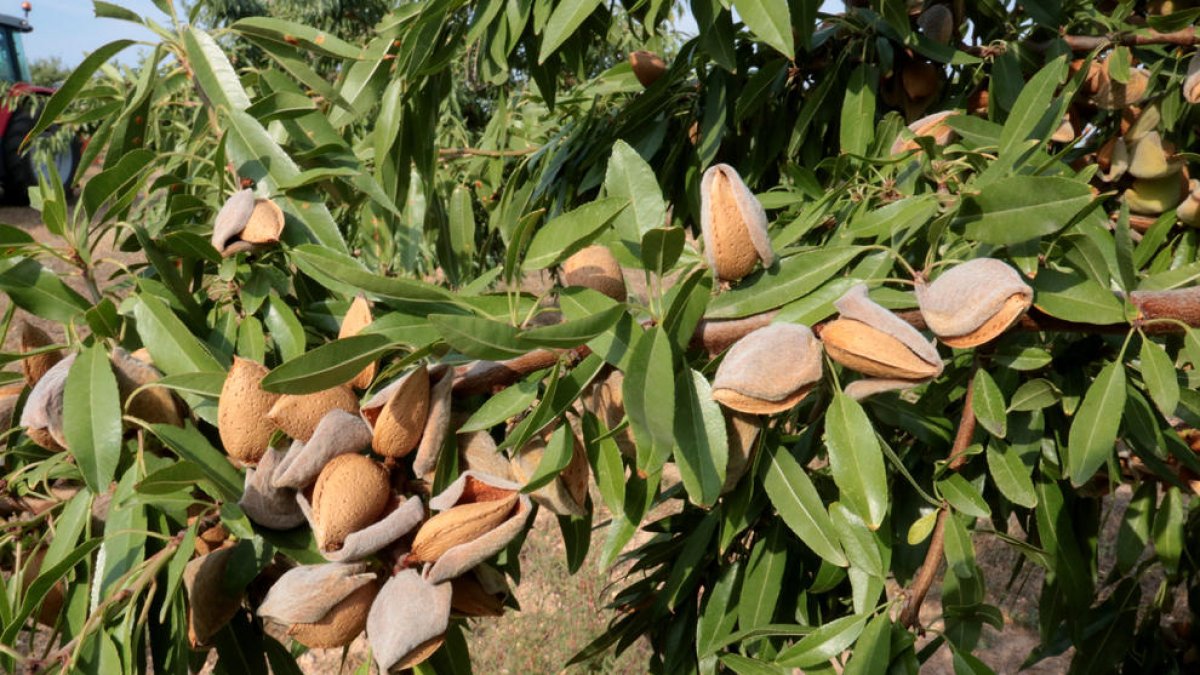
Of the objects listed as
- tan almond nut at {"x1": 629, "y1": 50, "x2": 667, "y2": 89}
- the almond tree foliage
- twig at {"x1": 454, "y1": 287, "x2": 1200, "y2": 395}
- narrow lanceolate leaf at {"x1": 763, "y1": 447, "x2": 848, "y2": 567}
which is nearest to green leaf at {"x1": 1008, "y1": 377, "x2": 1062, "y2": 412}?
the almond tree foliage

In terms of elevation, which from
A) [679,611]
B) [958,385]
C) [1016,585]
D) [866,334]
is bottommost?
[1016,585]

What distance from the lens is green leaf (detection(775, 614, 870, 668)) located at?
0.67 metres

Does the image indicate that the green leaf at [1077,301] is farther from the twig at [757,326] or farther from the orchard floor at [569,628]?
the orchard floor at [569,628]

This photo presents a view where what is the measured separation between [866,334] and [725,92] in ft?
2.18

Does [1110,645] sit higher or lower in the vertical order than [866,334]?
lower

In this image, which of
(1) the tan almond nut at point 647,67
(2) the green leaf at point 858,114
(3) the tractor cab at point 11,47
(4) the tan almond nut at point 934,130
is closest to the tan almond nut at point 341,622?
(4) the tan almond nut at point 934,130

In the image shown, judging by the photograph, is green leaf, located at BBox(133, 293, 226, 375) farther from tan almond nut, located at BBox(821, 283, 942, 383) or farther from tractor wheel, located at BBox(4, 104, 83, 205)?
tractor wheel, located at BBox(4, 104, 83, 205)

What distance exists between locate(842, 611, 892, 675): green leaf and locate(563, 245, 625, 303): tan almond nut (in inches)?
11.3

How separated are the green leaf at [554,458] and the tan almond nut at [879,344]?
0.53ft

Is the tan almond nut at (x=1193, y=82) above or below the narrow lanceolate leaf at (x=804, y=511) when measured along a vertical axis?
above

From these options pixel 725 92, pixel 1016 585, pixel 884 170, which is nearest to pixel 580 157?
pixel 725 92

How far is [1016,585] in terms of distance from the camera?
3.37 metres

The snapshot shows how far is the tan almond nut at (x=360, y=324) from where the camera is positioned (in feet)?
1.92

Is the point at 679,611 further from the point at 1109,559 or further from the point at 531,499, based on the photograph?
the point at 1109,559
